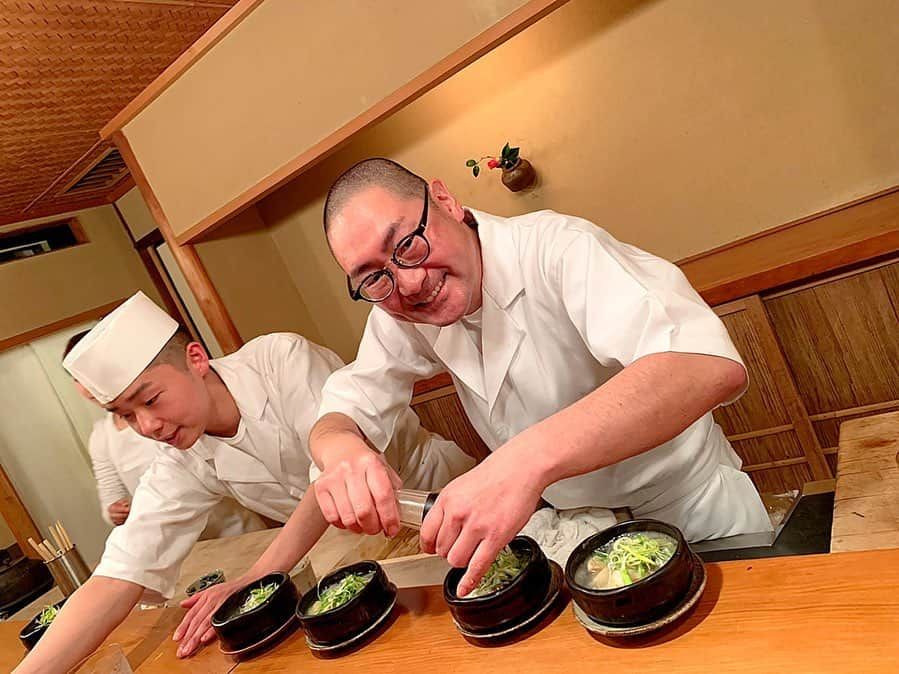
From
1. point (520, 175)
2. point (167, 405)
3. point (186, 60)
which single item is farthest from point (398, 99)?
point (167, 405)

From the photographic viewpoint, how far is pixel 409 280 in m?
1.41

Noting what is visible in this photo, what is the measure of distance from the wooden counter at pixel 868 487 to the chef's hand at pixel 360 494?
2.26ft

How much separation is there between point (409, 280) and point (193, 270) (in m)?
2.87

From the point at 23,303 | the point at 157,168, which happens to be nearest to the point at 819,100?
the point at 157,168

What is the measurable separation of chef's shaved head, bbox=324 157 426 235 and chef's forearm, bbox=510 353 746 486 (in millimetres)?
562

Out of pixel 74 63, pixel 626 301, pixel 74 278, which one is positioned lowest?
pixel 626 301

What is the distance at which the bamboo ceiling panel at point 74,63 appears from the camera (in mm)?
3049

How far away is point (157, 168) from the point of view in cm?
377

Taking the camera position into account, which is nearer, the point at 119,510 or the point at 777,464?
the point at 777,464

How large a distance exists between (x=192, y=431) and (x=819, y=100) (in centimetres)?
262

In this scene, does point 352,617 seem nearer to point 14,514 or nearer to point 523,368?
point 523,368

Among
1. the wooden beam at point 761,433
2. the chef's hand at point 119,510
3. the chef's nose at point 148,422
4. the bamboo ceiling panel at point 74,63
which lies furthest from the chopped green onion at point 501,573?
the bamboo ceiling panel at point 74,63

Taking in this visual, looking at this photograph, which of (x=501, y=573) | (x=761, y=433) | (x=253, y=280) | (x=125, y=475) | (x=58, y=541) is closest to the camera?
(x=501, y=573)

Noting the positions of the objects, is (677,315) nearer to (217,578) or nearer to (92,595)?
(217,578)
